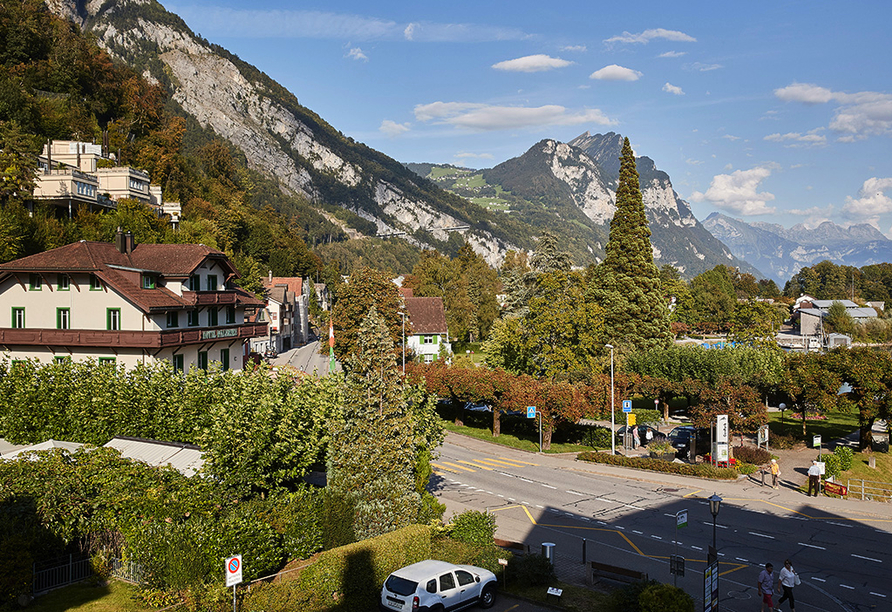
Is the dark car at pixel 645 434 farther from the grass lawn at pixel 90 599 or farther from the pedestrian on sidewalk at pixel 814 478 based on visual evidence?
the grass lawn at pixel 90 599

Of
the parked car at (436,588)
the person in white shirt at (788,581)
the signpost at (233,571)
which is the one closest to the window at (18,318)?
the signpost at (233,571)

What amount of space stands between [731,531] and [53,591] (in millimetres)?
26589

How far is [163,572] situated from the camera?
18969mm

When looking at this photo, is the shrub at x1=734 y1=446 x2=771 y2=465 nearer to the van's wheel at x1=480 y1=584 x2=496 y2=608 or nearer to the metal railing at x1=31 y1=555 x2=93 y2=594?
the van's wheel at x1=480 y1=584 x2=496 y2=608

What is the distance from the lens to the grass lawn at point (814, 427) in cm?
4875

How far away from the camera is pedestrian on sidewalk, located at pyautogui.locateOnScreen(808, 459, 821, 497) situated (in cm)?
3303

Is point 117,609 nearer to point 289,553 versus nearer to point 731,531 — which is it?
point 289,553

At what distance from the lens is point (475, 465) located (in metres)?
41.8

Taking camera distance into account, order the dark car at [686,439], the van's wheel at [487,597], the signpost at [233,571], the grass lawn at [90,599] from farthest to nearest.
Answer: the dark car at [686,439], the van's wheel at [487,597], the grass lawn at [90,599], the signpost at [233,571]

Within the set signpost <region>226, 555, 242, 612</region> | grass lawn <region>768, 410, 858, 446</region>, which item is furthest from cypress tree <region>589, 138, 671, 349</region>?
signpost <region>226, 555, 242, 612</region>

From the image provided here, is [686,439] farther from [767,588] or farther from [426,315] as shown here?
[426,315]

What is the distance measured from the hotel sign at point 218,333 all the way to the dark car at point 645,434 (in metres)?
31.4

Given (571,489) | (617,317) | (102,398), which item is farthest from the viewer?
(617,317)

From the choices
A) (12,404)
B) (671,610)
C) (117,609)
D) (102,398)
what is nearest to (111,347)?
(12,404)
